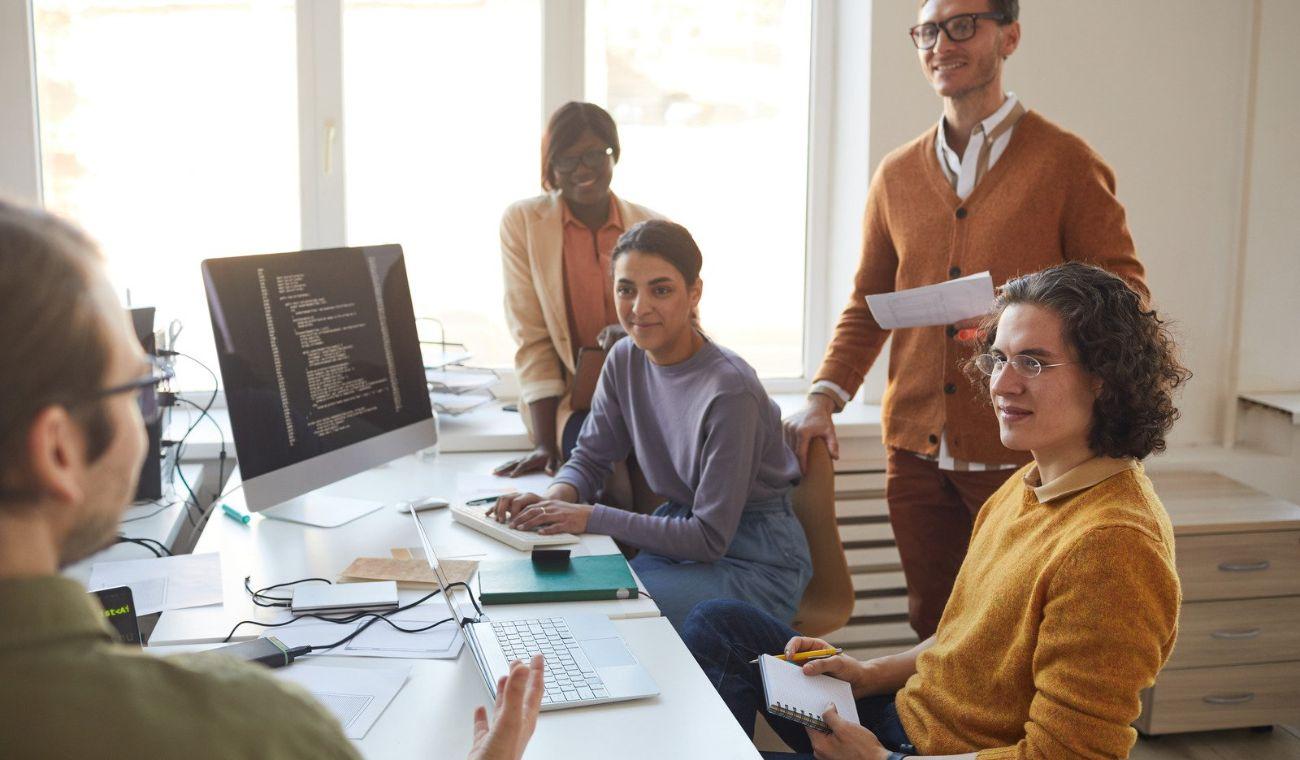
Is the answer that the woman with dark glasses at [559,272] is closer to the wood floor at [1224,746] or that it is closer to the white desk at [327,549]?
the white desk at [327,549]

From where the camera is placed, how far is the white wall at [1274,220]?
3109 mm

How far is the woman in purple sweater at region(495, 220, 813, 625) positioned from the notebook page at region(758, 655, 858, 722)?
33cm

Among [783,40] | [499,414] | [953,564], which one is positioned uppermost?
[783,40]

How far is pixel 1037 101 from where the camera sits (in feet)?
10.3

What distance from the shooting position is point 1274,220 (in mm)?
3186

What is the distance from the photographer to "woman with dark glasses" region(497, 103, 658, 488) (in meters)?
2.59

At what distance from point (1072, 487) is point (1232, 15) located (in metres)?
2.33

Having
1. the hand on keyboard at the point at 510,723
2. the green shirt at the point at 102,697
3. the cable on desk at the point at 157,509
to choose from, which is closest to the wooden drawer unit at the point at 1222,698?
the hand on keyboard at the point at 510,723

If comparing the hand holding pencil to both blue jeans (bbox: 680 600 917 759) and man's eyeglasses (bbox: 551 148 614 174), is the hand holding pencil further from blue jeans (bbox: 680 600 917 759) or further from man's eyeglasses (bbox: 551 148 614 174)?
man's eyeglasses (bbox: 551 148 614 174)

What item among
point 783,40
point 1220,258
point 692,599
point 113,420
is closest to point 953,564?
point 692,599

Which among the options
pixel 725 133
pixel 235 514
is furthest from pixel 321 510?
pixel 725 133

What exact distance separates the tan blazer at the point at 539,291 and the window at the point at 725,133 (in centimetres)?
67

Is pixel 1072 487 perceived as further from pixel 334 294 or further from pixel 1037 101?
pixel 1037 101

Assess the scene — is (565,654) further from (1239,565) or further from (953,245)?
(1239,565)
